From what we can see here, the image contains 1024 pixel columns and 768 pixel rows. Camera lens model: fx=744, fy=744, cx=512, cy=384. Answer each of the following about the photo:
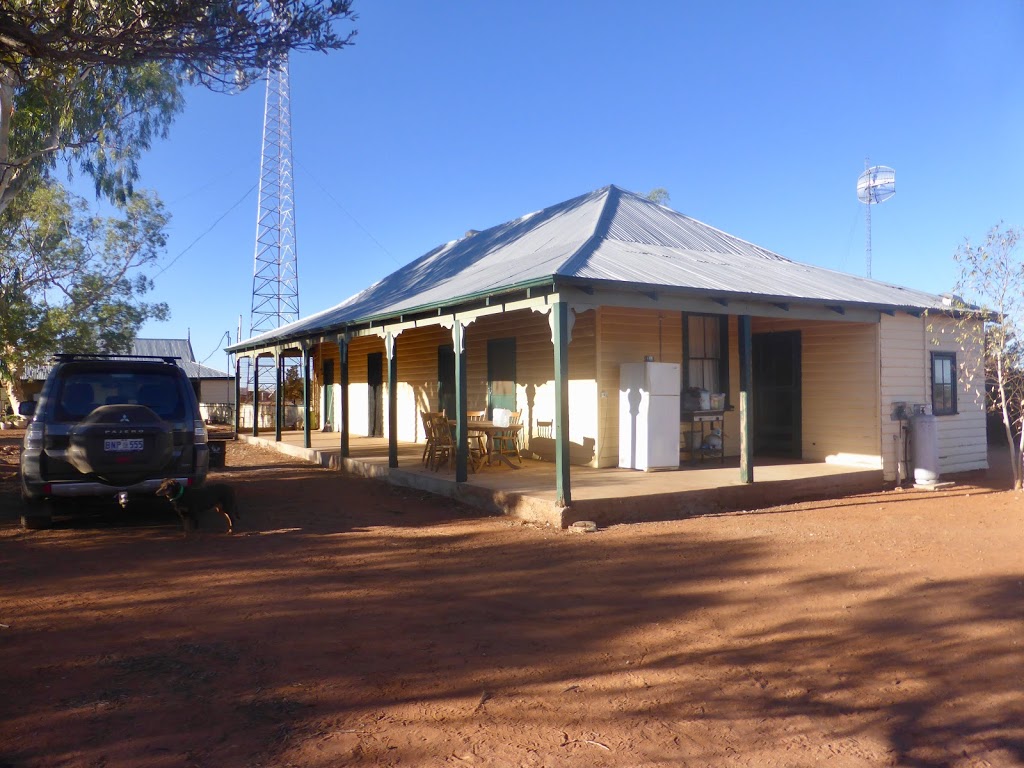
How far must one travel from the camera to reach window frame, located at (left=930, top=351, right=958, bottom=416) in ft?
40.5

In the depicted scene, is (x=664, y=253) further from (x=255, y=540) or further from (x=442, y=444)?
(x=255, y=540)

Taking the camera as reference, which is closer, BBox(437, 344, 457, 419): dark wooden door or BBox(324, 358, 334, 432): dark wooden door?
BBox(437, 344, 457, 419): dark wooden door

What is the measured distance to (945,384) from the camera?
12633mm

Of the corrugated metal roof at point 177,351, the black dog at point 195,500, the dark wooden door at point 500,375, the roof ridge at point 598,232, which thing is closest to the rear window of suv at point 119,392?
the black dog at point 195,500

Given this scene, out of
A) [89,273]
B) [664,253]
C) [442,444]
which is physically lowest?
[442,444]

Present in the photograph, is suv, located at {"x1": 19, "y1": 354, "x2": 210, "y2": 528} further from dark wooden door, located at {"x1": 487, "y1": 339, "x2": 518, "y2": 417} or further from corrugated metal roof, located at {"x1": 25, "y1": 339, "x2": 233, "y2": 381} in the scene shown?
corrugated metal roof, located at {"x1": 25, "y1": 339, "x2": 233, "y2": 381}

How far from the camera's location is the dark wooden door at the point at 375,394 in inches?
739

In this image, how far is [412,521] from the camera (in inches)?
339

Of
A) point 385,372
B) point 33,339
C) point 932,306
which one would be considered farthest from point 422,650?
point 33,339

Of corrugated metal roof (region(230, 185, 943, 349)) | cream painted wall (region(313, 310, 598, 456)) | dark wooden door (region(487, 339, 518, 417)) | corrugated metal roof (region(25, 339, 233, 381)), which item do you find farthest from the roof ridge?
corrugated metal roof (region(25, 339, 233, 381))

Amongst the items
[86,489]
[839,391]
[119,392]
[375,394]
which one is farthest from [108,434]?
[375,394]

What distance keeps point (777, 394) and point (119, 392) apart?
34.0 feet

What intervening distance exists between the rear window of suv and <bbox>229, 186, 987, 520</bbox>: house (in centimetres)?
337

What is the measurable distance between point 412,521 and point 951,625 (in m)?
5.49
